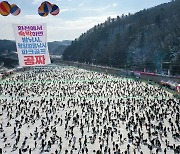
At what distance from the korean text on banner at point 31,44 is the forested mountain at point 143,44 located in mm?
65044

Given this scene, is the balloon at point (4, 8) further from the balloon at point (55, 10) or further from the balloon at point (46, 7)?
the balloon at point (55, 10)

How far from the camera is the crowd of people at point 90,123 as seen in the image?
92.6 ft

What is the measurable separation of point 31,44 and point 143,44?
109 m

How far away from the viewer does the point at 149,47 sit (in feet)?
411

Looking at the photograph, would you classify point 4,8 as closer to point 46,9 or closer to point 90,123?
point 46,9

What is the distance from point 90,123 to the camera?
116 feet

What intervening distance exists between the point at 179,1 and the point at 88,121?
13419cm

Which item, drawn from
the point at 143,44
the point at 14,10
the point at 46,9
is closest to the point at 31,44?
the point at 14,10

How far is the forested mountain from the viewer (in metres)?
108

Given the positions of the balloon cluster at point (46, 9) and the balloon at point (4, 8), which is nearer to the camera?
the balloon at point (4, 8)

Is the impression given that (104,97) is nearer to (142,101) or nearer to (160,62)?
(142,101)

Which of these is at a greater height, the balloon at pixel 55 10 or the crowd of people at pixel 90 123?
the balloon at pixel 55 10

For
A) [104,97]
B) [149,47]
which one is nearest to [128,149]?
[104,97]

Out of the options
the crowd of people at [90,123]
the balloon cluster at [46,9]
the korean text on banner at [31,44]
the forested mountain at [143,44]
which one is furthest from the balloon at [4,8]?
the forested mountain at [143,44]
